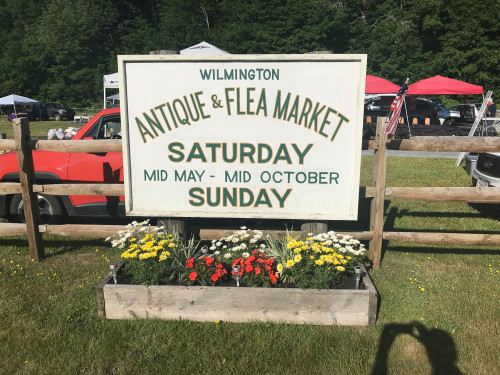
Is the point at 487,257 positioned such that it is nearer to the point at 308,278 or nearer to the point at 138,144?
the point at 308,278

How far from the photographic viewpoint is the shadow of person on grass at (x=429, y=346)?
3186 mm

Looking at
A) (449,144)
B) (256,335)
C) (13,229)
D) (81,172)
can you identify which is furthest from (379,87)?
(256,335)

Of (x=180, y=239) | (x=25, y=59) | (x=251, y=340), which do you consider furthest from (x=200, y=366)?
(x=25, y=59)

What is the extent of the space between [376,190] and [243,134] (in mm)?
1549

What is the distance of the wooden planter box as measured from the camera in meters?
3.66

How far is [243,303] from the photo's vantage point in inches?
146

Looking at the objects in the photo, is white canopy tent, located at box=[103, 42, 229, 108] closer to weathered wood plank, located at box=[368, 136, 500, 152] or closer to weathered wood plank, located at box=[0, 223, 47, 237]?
weathered wood plank, located at box=[0, 223, 47, 237]

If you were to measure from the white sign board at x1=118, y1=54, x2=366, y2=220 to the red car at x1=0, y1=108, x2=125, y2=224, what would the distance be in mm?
1582

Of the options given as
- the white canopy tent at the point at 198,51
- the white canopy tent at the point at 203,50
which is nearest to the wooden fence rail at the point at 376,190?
the white canopy tent at the point at 198,51

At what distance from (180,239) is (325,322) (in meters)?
1.71

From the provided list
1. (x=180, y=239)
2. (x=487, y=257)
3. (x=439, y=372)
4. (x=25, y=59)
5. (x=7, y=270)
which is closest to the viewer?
(x=439, y=372)

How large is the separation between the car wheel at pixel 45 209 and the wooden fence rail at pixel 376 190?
3.37 ft

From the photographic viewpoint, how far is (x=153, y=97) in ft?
13.6

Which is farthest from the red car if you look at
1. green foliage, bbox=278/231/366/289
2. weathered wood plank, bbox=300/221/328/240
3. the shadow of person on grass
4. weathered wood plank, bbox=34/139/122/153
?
the shadow of person on grass
